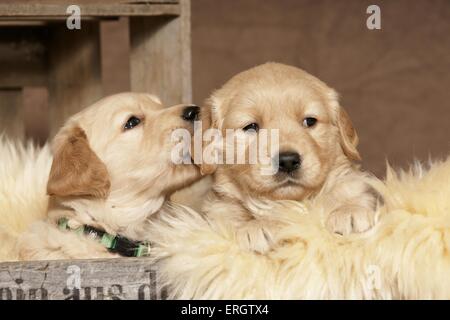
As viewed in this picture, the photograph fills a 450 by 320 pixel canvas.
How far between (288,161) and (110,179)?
683 millimetres

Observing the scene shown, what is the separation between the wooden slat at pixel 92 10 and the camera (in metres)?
3.16

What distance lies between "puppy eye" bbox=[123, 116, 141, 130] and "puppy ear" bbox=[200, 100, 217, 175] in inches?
9.0

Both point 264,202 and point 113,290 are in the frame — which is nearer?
point 113,290

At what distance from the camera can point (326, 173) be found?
8.48 feet

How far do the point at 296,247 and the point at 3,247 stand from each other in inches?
43.7

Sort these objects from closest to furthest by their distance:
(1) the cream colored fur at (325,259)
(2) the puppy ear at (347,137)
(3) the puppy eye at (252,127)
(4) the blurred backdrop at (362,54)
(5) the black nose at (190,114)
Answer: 1. (1) the cream colored fur at (325,259)
2. (3) the puppy eye at (252,127)
3. (2) the puppy ear at (347,137)
4. (5) the black nose at (190,114)
5. (4) the blurred backdrop at (362,54)

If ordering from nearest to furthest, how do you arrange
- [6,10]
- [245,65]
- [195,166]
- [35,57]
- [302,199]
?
[302,199], [195,166], [6,10], [35,57], [245,65]

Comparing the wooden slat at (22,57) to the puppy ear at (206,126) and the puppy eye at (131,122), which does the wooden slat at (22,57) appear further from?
the puppy ear at (206,126)

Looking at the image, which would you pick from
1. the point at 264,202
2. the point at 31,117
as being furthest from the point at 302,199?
the point at 31,117

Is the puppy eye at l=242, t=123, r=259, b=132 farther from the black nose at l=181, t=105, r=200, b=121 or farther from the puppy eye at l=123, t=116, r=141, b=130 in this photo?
the puppy eye at l=123, t=116, r=141, b=130

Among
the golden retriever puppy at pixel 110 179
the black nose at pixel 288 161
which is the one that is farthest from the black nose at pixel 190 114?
the black nose at pixel 288 161

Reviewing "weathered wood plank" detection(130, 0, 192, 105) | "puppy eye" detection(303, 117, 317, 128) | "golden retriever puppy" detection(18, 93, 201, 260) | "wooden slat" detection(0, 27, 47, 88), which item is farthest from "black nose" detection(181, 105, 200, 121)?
"wooden slat" detection(0, 27, 47, 88)

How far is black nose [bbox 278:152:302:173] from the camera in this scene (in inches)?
94.8

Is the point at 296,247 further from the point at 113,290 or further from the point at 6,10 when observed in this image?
the point at 6,10
